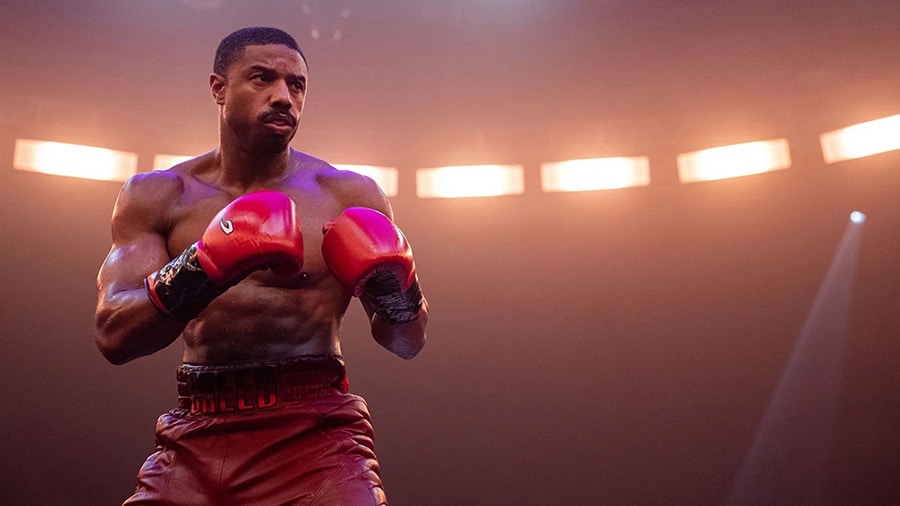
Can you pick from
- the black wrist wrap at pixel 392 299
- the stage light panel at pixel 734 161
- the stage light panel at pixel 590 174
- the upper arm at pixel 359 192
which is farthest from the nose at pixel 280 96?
the stage light panel at pixel 734 161

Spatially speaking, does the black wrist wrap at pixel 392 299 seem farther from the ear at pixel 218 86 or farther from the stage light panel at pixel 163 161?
the stage light panel at pixel 163 161

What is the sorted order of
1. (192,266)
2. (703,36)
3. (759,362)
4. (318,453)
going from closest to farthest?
(192,266) → (318,453) → (759,362) → (703,36)

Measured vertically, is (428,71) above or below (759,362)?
above

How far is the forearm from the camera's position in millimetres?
1232

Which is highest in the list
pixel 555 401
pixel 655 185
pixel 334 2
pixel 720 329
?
pixel 334 2

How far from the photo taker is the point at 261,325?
143 centimetres

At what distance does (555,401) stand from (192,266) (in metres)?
2.36

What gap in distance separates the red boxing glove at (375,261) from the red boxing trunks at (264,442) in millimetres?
223

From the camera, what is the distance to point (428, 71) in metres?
3.56

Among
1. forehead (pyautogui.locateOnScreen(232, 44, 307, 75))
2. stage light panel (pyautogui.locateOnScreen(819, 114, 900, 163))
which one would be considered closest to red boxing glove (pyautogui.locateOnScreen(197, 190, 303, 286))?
forehead (pyautogui.locateOnScreen(232, 44, 307, 75))

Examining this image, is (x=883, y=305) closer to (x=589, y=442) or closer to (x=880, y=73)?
(x=880, y=73)

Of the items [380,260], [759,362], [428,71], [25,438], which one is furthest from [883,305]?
[25,438]

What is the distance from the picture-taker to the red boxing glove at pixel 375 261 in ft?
4.19

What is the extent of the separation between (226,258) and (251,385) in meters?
0.34
